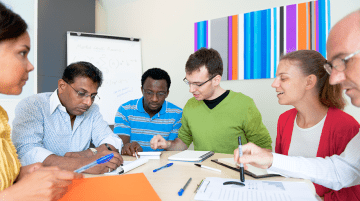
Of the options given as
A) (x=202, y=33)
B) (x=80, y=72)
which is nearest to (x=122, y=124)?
(x=80, y=72)

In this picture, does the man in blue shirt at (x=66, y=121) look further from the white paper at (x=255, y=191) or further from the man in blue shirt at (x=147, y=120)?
the white paper at (x=255, y=191)

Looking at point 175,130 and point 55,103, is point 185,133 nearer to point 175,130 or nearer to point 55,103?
point 175,130

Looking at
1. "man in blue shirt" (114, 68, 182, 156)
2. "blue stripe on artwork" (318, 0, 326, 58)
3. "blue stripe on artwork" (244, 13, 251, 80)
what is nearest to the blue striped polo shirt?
"man in blue shirt" (114, 68, 182, 156)

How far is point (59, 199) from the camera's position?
659 mm

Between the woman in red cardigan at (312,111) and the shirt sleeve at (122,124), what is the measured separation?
128cm

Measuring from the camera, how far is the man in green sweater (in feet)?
5.43

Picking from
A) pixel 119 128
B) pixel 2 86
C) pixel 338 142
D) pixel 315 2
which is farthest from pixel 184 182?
pixel 315 2

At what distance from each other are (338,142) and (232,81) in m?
1.43

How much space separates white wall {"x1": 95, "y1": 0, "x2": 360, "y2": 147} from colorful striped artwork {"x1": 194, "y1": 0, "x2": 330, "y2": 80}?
9cm

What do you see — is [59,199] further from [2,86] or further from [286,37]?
[286,37]

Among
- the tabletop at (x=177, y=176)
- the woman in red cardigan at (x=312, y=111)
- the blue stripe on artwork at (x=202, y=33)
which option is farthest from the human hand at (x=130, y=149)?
the blue stripe on artwork at (x=202, y=33)

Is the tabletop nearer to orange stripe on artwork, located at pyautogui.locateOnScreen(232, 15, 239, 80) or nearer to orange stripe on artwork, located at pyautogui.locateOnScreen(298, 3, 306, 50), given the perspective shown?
orange stripe on artwork, located at pyautogui.locateOnScreen(232, 15, 239, 80)

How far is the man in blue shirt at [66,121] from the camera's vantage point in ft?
3.95

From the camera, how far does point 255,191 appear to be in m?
0.75
